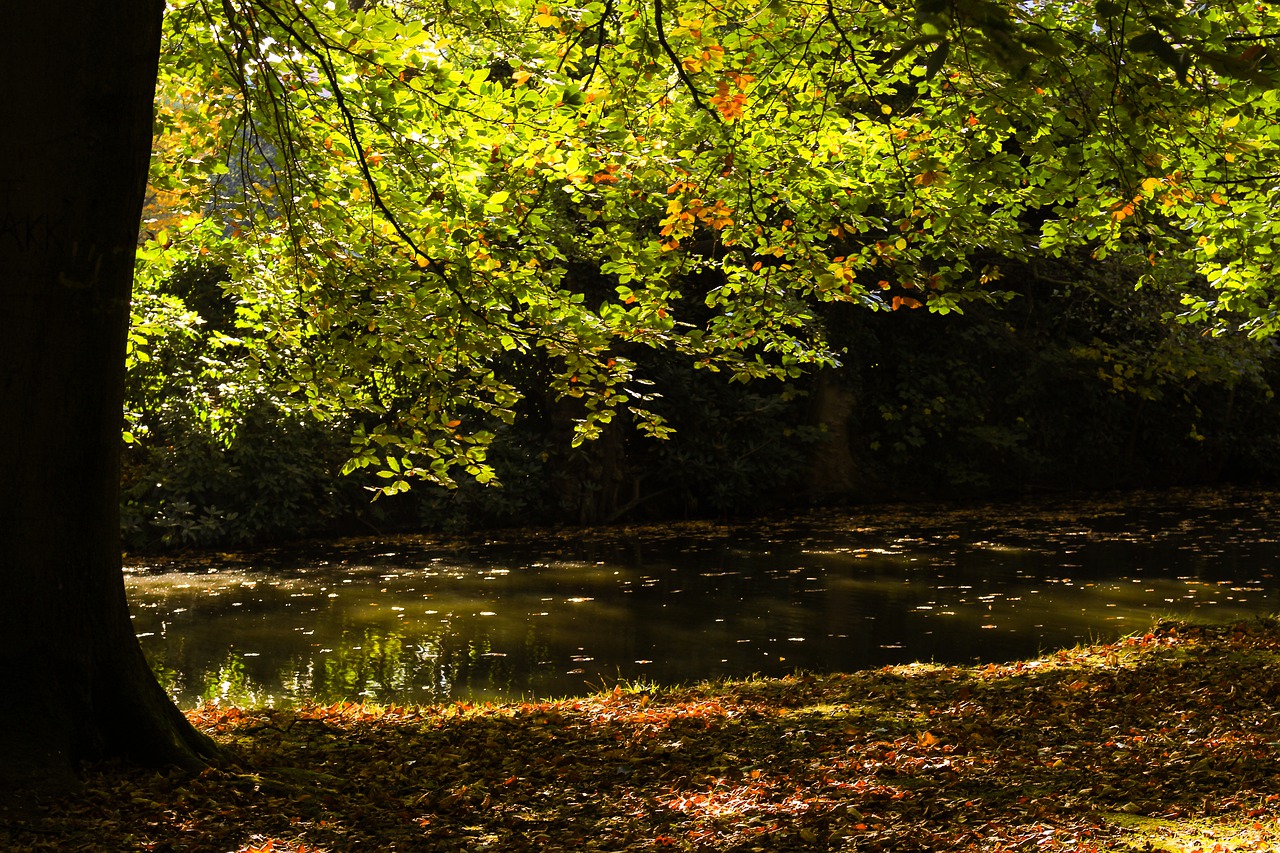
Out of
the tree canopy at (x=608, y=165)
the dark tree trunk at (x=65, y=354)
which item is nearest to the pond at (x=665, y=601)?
the tree canopy at (x=608, y=165)

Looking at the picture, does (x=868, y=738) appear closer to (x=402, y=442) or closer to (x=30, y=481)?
(x=402, y=442)

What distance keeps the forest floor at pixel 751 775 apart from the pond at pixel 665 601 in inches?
79.7

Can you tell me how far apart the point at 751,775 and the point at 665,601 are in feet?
21.6

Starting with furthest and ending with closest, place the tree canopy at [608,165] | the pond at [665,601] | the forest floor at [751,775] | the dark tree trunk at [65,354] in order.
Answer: the pond at [665,601] < the tree canopy at [608,165] < the dark tree trunk at [65,354] < the forest floor at [751,775]

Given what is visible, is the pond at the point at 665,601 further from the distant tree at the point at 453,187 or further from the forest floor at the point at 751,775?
the distant tree at the point at 453,187

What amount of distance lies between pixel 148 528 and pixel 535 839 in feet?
41.6

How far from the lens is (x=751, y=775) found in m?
4.66

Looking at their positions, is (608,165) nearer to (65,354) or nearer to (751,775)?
(65,354)

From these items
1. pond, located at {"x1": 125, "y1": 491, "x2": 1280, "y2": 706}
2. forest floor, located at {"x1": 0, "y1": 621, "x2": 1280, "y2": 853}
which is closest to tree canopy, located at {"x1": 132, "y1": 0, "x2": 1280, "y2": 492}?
forest floor, located at {"x1": 0, "y1": 621, "x2": 1280, "y2": 853}

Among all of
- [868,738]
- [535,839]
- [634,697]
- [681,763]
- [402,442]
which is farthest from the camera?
[634,697]

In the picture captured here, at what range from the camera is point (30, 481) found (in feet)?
13.1

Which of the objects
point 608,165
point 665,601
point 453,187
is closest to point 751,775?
point 608,165

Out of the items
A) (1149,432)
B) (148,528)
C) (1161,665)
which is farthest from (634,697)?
(1149,432)

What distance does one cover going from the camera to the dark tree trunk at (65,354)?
3.90 m
